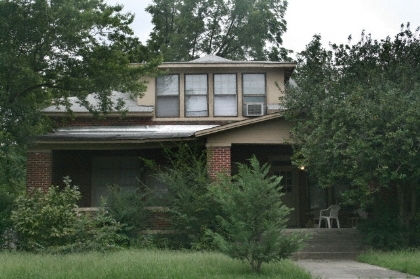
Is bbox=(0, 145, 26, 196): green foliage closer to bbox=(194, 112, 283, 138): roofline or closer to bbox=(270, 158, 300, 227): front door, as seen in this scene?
bbox=(194, 112, 283, 138): roofline

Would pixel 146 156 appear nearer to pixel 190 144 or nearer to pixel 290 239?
pixel 190 144

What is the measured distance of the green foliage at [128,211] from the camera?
1622 cm

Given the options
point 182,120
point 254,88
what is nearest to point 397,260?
point 254,88

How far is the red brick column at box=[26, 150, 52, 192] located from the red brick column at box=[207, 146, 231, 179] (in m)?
4.80

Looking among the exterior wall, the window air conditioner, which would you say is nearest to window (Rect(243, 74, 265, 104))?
the exterior wall

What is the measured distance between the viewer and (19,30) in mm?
16266

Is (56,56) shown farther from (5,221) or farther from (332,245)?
(332,245)

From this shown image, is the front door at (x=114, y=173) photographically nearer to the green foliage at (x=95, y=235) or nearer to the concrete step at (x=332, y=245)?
the green foliage at (x=95, y=235)

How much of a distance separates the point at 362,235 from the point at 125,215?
6228 millimetres

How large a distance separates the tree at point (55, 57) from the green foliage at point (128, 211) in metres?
2.91

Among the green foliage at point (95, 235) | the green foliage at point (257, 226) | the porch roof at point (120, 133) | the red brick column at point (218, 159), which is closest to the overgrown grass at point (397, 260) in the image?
the green foliage at point (257, 226)

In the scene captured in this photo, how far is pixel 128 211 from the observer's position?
641 inches

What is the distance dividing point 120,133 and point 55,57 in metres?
3.41

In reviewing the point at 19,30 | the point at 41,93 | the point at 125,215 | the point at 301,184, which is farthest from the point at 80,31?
the point at 301,184
